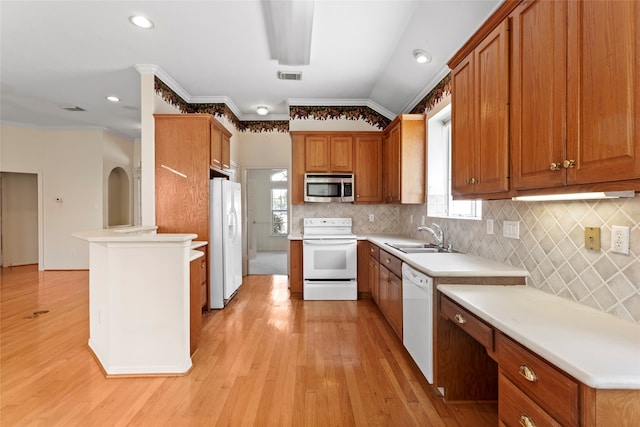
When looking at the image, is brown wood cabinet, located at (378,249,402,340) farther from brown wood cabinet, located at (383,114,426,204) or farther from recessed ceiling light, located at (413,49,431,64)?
recessed ceiling light, located at (413,49,431,64)

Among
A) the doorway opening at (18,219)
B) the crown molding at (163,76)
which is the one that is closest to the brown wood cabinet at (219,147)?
the crown molding at (163,76)

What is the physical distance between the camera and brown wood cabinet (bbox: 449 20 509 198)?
160 cm

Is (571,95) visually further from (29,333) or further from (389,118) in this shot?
(29,333)

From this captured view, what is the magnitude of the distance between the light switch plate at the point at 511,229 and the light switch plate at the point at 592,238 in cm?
51

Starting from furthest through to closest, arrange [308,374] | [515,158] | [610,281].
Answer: [308,374]
[515,158]
[610,281]

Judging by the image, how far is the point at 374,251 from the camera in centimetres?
382

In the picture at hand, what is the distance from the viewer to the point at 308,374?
2.34 meters

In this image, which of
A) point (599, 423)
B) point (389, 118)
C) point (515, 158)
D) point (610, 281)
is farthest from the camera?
point (389, 118)

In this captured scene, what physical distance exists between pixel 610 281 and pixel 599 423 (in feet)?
2.37

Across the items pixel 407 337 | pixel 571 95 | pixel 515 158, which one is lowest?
pixel 407 337

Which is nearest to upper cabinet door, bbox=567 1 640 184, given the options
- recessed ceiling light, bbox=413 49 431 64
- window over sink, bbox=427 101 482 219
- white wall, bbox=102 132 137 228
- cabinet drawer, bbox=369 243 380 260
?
recessed ceiling light, bbox=413 49 431 64

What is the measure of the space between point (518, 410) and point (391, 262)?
1.87 metres

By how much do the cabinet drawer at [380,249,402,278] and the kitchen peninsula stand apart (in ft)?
5.93

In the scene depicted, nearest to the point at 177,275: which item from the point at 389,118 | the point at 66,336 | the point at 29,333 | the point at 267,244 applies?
the point at 66,336
